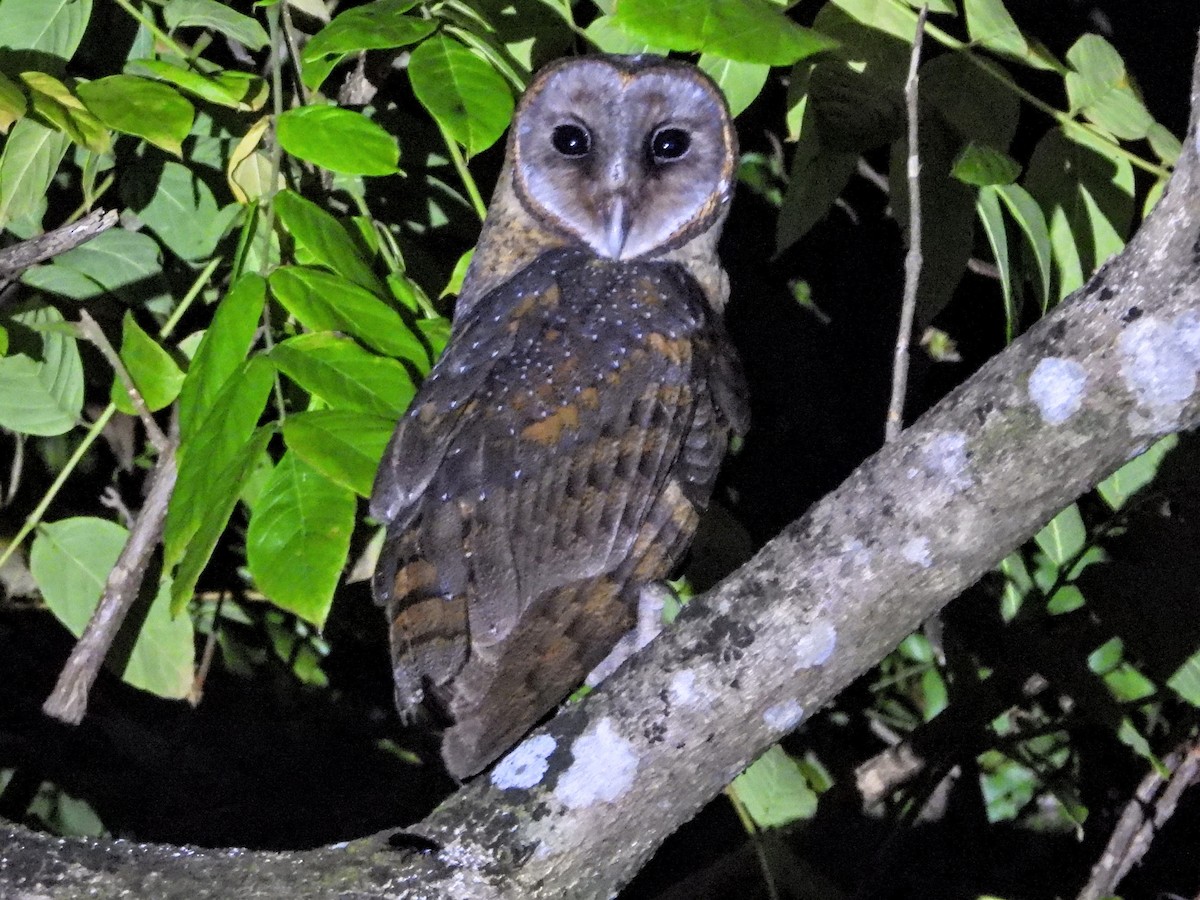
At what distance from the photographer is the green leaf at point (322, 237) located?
3.94 feet

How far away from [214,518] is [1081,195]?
970mm

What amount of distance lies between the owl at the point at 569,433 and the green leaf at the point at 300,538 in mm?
126

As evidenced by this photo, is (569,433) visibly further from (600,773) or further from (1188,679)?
(1188,679)

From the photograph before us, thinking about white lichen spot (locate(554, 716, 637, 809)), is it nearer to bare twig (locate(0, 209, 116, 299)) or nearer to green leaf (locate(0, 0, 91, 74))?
bare twig (locate(0, 209, 116, 299))

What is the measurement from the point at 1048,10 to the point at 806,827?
4.15 feet

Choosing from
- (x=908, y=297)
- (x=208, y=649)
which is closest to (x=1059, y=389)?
(x=908, y=297)

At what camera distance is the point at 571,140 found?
1538mm

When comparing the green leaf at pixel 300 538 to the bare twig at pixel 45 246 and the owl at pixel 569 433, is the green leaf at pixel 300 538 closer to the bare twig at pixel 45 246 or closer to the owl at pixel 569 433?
the owl at pixel 569 433

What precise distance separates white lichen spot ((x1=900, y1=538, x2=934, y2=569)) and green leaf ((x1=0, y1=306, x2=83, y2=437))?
91 cm

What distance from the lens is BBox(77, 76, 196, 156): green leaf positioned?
115 cm

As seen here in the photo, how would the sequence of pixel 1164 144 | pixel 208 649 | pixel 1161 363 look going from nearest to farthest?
pixel 1161 363 → pixel 1164 144 → pixel 208 649

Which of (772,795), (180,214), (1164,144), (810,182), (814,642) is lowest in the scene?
(772,795)

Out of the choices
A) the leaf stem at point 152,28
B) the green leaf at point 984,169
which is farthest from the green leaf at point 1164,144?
the leaf stem at point 152,28

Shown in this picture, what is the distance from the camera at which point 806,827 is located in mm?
1551
